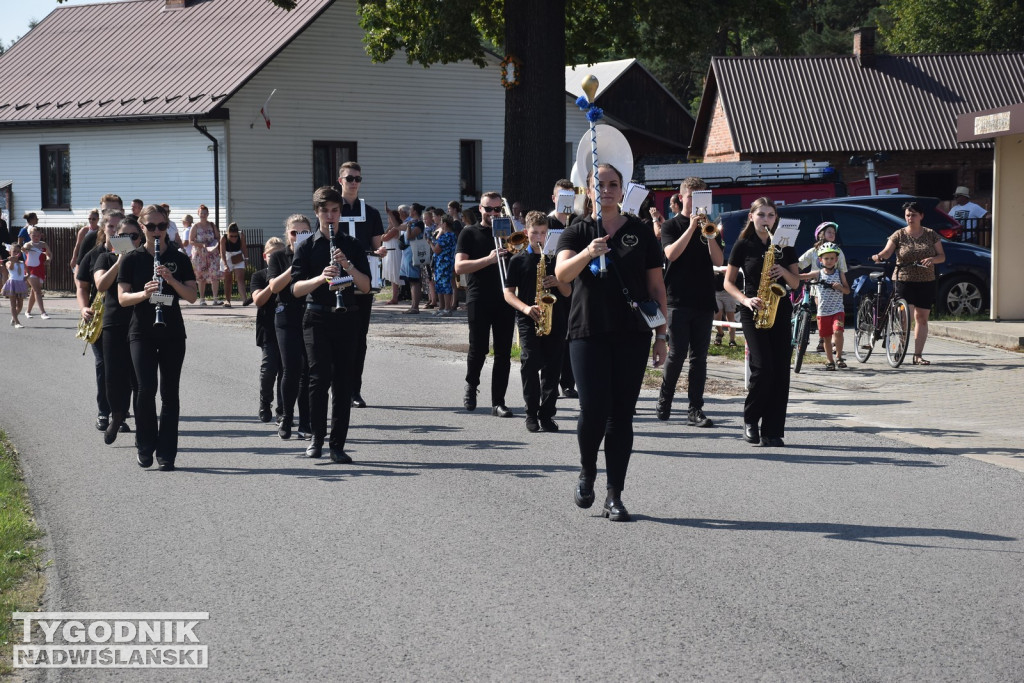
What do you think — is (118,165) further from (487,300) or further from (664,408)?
(664,408)

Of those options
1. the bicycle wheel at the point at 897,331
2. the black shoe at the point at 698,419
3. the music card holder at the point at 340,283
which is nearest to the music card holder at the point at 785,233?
the black shoe at the point at 698,419

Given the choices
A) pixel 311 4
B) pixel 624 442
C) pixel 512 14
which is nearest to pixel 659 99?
pixel 311 4

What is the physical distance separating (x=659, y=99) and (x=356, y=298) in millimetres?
48710

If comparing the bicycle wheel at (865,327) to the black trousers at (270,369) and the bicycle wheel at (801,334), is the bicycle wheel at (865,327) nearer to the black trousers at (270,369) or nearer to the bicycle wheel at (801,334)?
the bicycle wheel at (801,334)

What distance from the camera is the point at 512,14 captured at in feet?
68.4

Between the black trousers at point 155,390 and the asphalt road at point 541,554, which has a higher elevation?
the black trousers at point 155,390

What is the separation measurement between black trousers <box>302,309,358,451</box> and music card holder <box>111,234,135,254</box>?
4.21 feet

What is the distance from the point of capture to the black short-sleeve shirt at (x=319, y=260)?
864cm

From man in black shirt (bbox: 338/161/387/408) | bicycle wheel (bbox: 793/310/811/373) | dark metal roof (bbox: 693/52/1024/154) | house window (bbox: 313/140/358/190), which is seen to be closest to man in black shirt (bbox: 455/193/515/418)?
man in black shirt (bbox: 338/161/387/408)

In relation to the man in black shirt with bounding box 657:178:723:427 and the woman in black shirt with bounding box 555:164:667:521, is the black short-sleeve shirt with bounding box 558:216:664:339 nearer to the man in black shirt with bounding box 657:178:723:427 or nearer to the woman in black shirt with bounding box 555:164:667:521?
the woman in black shirt with bounding box 555:164:667:521

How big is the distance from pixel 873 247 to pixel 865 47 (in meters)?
26.8

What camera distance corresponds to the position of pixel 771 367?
365 inches

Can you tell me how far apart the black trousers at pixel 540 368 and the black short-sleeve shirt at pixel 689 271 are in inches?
40.0

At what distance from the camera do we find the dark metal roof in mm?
39750
